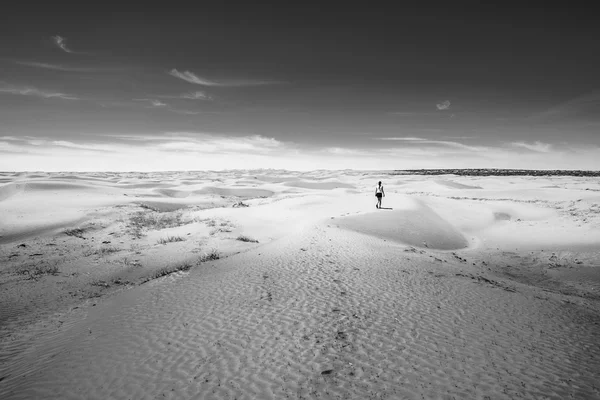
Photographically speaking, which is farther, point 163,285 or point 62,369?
point 163,285

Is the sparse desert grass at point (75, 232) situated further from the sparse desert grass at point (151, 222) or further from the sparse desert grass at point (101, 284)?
the sparse desert grass at point (101, 284)

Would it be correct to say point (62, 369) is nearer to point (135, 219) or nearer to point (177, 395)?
point (177, 395)

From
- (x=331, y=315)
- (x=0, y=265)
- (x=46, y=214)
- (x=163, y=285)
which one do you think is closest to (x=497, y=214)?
(x=331, y=315)

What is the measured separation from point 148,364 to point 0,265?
10886 millimetres

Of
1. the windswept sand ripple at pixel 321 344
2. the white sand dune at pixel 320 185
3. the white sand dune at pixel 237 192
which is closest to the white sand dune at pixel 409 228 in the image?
the windswept sand ripple at pixel 321 344

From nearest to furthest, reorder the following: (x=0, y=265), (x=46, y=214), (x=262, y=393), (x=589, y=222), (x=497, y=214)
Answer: (x=262, y=393)
(x=0, y=265)
(x=589, y=222)
(x=46, y=214)
(x=497, y=214)

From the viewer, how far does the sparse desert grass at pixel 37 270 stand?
1017 centimetres

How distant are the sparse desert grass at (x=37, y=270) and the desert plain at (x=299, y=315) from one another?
74mm

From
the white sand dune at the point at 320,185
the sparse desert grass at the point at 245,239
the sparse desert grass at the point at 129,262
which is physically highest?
the white sand dune at the point at 320,185

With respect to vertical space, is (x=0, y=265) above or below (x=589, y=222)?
below

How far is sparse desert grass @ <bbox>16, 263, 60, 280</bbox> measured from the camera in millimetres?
10172

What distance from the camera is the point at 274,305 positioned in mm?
7043

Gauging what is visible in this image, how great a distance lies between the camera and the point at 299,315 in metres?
6.47

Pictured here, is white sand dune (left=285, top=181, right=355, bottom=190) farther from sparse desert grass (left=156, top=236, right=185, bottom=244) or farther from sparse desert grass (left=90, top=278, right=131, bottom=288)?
sparse desert grass (left=90, top=278, right=131, bottom=288)
